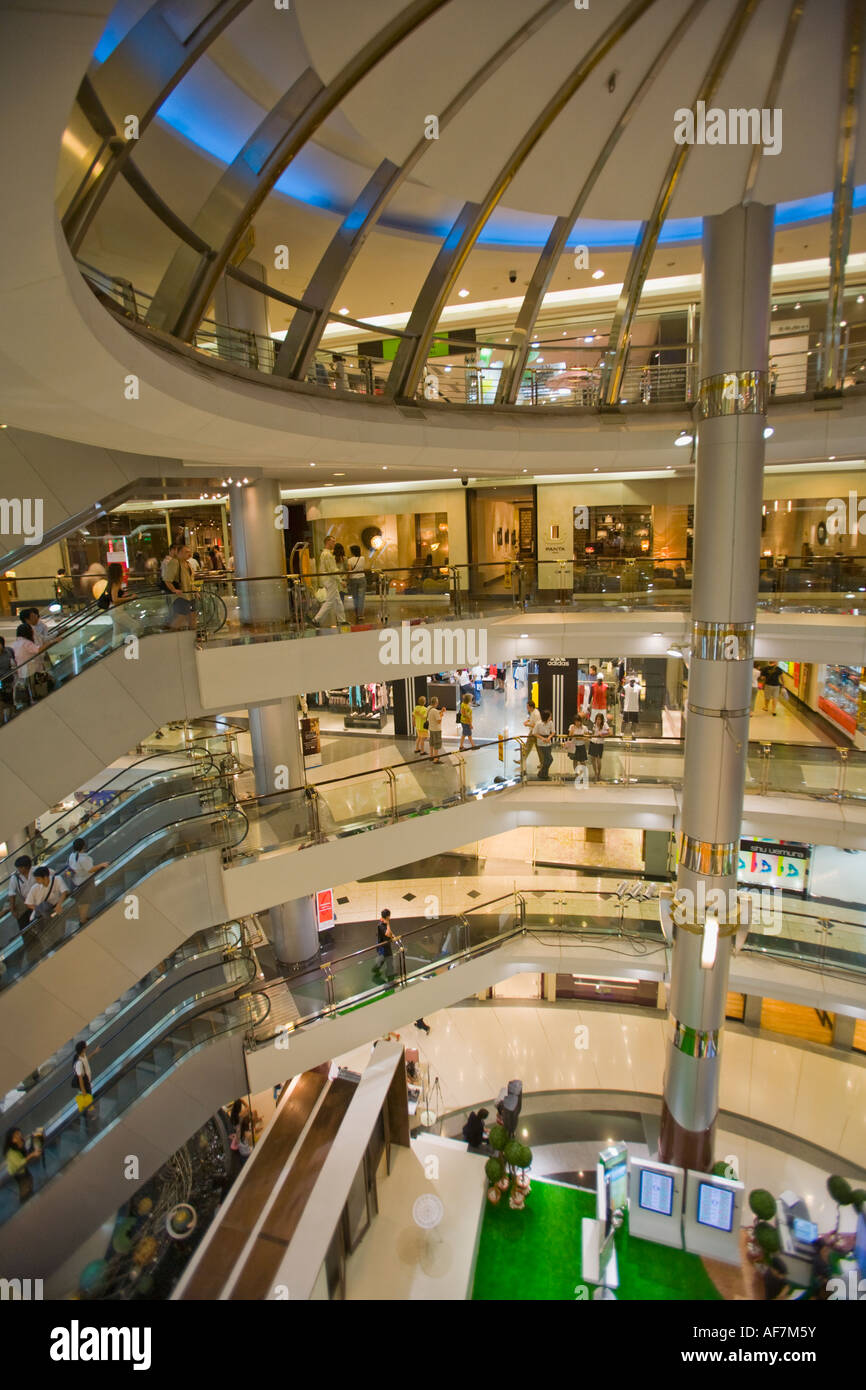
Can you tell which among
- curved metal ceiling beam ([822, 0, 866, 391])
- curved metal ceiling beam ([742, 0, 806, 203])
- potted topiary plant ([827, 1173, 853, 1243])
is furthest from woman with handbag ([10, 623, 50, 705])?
potted topiary plant ([827, 1173, 853, 1243])

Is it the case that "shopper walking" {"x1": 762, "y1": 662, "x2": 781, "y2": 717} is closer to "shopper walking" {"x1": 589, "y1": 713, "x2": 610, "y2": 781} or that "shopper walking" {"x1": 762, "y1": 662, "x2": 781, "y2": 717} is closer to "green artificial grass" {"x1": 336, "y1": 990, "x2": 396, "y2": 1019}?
"shopper walking" {"x1": 589, "y1": 713, "x2": 610, "y2": 781}

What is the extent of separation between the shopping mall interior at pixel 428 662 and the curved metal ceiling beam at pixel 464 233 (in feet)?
0.16

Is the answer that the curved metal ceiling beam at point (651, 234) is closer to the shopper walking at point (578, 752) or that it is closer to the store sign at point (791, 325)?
the store sign at point (791, 325)

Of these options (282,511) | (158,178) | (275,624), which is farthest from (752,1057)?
(158,178)

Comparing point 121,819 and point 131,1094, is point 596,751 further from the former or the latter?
point 131,1094

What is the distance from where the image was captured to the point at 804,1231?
31.1 feet

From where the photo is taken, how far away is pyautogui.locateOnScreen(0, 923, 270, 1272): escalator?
7426 millimetres

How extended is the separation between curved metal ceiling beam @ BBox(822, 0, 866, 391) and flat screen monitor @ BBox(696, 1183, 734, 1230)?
10.9 metres

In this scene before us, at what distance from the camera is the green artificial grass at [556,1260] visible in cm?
914

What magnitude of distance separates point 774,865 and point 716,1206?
6.52m

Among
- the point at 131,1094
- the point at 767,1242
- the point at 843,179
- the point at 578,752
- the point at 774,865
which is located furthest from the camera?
the point at 774,865

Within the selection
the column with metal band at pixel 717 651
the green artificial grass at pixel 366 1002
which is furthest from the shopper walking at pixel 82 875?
the column with metal band at pixel 717 651

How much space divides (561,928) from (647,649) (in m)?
5.05

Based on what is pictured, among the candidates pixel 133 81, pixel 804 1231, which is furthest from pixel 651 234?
pixel 804 1231
